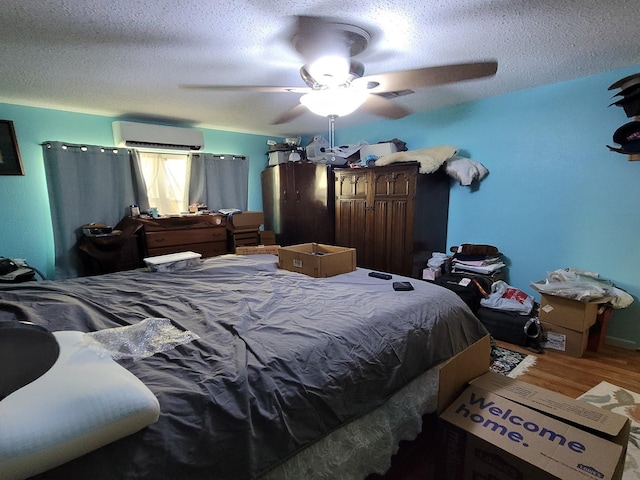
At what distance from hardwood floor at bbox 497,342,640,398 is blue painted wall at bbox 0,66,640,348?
0.29 m

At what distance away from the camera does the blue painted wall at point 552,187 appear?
2371 millimetres

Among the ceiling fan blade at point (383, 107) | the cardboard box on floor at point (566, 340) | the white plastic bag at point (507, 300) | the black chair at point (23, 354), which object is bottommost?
the cardboard box on floor at point (566, 340)

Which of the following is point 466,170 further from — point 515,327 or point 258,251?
point 258,251

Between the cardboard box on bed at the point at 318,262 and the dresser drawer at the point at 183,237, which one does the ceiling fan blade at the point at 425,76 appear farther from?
the dresser drawer at the point at 183,237

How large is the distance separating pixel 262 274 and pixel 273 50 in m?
1.43

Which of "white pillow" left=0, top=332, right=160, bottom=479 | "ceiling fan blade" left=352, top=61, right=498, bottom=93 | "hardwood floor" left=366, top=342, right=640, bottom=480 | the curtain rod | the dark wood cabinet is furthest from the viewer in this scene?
the dark wood cabinet

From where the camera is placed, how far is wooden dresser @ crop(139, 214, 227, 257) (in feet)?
11.4

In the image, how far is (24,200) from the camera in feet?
10.2

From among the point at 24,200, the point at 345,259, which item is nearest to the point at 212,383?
the point at 345,259

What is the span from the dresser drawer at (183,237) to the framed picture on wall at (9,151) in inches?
51.8

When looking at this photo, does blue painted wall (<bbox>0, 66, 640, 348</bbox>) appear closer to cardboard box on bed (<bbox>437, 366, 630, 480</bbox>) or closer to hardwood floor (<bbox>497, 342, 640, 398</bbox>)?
hardwood floor (<bbox>497, 342, 640, 398</bbox>)

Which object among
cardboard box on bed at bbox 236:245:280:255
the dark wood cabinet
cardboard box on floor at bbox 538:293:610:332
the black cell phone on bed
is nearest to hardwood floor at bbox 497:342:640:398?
cardboard box on floor at bbox 538:293:610:332

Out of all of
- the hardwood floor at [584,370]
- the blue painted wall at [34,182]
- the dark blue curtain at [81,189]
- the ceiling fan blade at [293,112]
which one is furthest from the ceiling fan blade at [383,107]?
the blue painted wall at [34,182]

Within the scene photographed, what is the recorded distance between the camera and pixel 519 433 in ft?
3.21
